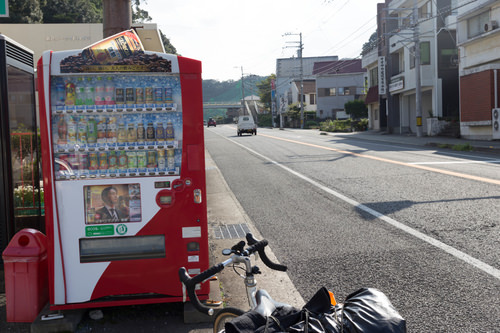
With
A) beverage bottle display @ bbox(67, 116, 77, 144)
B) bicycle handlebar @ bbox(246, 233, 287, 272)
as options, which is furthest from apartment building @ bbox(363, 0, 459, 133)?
bicycle handlebar @ bbox(246, 233, 287, 272)

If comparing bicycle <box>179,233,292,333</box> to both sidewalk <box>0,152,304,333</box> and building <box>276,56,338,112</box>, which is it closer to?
sidewalk <box>0,152,304,333</box>

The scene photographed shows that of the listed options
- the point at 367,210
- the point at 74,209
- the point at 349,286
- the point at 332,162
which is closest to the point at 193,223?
the point at 74,209

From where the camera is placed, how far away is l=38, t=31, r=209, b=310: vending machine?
4.31 meters

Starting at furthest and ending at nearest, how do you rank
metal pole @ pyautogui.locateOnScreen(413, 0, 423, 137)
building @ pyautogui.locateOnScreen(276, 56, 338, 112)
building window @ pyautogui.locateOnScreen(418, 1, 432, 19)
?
building @ pyautogui.locateOnScreen(276, 56, 338, 112), building window @ pyautogui.locateOnScreen(418, 1, 432, 19), metal pole @ pyautogui.locateOnScreen(413, 0, 423, 137)

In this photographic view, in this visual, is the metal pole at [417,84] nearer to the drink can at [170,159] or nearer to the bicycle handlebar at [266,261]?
the drink can at [170,159]

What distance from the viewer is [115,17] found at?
6.40 meters

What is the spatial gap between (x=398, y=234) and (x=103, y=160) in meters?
4.63

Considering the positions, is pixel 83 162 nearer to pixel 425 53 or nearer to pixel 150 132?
pixel 150 132

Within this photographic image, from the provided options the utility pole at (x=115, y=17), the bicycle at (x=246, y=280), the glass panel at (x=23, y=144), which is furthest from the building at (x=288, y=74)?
the bicycle at (x=246, y=280)

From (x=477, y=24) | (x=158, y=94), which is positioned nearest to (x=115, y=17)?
(x=158, y=94)

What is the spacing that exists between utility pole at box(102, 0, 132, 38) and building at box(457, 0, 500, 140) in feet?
78.7

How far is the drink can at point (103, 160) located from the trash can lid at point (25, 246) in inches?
36.6

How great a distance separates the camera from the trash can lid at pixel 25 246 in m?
4.40

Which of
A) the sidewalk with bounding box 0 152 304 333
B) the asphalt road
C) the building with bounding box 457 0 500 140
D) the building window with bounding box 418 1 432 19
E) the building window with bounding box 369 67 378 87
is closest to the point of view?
the sidewalk with bounding box 0 152 304 333
